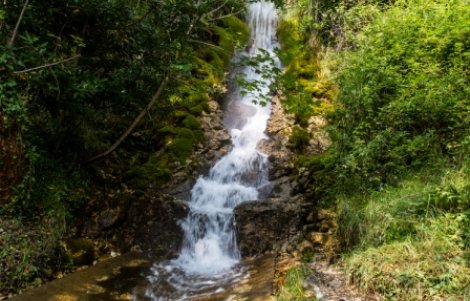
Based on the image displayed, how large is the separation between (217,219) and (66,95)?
370 cm

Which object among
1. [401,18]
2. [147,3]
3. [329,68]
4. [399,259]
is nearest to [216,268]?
[399,259]

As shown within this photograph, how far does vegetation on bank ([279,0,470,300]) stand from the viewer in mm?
4273

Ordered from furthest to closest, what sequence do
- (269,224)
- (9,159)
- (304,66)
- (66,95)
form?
1. (304,66)
2. (269,224)
3. (66,95)
4. (9,159)

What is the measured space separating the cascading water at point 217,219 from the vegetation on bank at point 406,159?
170 centimetres

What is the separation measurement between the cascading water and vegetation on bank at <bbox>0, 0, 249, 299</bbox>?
163 centimetres

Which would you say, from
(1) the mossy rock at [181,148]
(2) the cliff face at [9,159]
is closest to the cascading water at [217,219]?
(1) the mossy rock at [181,148]

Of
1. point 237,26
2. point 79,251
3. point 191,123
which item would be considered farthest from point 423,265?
point 237,26

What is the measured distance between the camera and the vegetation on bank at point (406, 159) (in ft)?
14.0

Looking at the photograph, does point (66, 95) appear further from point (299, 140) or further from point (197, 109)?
point (299, 140)

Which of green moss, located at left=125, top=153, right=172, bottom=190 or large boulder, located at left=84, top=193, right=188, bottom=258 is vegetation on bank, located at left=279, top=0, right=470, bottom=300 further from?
green moss, located at left=125, top=153, right=172, bottom=190

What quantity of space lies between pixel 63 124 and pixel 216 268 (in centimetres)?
369

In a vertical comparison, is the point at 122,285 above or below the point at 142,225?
below

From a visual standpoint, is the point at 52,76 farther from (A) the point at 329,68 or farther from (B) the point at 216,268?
(A) the point at 329,68

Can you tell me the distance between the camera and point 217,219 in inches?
316
